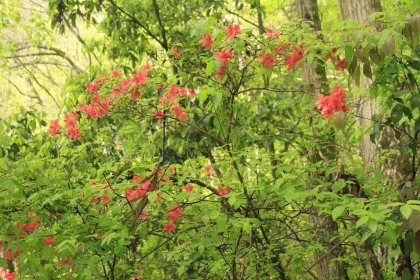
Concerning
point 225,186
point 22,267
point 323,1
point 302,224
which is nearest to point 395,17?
point 225,186

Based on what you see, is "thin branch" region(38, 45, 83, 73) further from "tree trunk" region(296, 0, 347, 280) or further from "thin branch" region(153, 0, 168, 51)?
"tree trunk" region(296, 0, 347, 280)

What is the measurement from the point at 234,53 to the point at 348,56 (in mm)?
836

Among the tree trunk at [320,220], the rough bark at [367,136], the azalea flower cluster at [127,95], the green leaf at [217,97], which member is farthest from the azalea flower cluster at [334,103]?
the tree trunk at [320,220]

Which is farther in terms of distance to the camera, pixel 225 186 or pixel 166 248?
pixel 166 248

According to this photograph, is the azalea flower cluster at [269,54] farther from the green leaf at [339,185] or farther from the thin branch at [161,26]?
the thin branch at [161,26]

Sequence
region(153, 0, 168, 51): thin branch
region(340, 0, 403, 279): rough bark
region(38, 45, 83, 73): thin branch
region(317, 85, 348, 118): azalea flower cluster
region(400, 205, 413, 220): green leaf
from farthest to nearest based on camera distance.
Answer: region(38, 45, 83, 73): thin branch, region(153, 0, 168, 51): thin branch, region(340, 0, 403, 279): rough bark, region(317, 85, 348, 118): azalea flower cluster, region(400, 205, 413, 220): green leaf

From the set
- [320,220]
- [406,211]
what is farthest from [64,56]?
[406,211]

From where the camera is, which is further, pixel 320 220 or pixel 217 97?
pixel 320 220

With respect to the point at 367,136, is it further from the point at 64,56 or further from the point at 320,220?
the point at 64,56

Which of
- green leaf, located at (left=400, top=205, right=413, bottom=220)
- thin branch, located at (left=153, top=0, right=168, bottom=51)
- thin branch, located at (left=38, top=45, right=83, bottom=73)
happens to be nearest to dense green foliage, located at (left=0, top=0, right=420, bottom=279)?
green leaf, located at (left=400, top=205, right=413, bottom=220)

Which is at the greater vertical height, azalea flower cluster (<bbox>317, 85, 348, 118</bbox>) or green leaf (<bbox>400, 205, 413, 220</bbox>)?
azalea flower cluster (<bbox>317, 85, 348, 118</bbox>)

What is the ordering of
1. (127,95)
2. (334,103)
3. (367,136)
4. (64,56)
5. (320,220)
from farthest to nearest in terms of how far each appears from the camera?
(64,56)
(320,220)
(367,136)
(127,95)
(334,103)

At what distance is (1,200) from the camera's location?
10.4ft

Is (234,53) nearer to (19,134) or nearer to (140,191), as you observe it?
(140,191)
